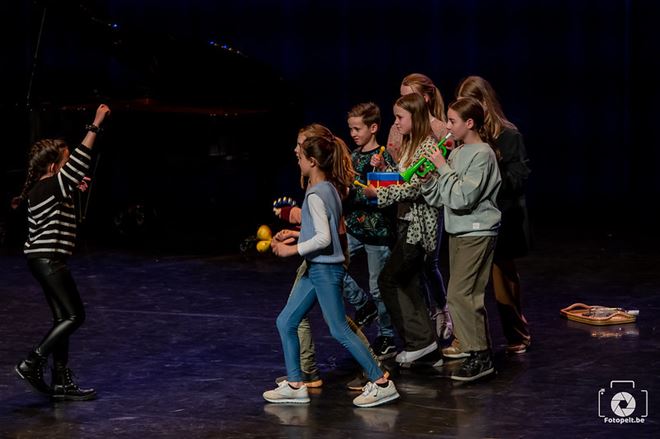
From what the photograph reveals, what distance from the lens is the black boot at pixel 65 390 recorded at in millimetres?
5645

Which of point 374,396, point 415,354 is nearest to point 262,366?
point 415,354

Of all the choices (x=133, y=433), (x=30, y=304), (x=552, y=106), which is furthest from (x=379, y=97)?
(x=133, y=433)

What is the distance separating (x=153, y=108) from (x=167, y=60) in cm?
77

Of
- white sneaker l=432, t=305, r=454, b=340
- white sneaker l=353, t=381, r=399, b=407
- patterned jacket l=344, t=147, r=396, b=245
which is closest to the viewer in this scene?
white sneaker l=353, t=381, r=399, b=407

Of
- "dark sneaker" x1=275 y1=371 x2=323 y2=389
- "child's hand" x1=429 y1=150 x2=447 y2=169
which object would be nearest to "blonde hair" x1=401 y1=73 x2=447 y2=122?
"child's hand" x1=429 y1=150 x2=447 y2=169

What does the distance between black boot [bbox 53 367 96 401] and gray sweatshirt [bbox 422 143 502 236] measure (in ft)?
6.34

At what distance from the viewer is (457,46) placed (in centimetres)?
1188

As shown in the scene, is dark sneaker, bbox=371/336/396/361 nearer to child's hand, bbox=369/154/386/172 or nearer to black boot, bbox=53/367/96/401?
child's hand, bbox=369/154/386/172

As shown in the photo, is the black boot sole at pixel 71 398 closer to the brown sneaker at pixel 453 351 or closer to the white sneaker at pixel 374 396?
the white sneaker at pixel 374 396

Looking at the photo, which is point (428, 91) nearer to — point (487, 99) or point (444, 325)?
point (487, 99)

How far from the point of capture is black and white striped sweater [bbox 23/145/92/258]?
553 cm

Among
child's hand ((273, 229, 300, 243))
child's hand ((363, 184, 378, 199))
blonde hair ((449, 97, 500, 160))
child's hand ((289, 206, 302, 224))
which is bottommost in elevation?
child's hand ((273, 229, 300, 243))

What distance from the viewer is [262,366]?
620cm

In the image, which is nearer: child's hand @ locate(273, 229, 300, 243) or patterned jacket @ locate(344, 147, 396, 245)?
child's hand @ locate(273, 229, 300, 243)
